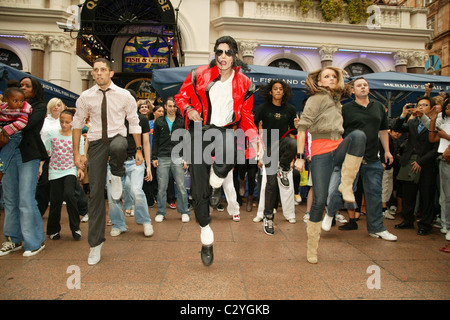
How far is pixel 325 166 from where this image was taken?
3354mm

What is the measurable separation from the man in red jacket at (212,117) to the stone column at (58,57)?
13490mm

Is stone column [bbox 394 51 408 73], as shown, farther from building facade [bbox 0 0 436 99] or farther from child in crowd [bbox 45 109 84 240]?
child in crowd [bbox 45 109 84 240]

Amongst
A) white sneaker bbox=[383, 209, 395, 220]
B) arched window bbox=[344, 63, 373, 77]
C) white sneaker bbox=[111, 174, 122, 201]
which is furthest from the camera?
arched window bbox=[344, 63, 373, 77]

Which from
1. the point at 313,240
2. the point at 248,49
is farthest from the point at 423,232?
the point at 248,49

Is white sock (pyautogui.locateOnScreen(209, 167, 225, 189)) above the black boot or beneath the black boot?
above

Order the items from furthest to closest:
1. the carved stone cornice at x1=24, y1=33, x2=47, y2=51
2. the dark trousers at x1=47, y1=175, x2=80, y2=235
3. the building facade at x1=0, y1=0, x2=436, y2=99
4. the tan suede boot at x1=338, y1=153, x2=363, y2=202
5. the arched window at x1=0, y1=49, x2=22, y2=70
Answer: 1. the arched window at x1=0, y1=49, x2=22, y2=70
2. the building facade at x1=0, y1=0, x2=436, y2=99
3. the carved stone cornice at x1=24, y1=33, x2=47, y2=51
4. the dark trousers at x1=47, y1=175, x2=80, y2=235
5. the tan suede boot at x1=338, y1=153, x2=363, y2=202

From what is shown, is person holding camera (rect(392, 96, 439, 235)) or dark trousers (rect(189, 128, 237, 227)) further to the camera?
person holding camera (rect(392, 96, 439, 235))

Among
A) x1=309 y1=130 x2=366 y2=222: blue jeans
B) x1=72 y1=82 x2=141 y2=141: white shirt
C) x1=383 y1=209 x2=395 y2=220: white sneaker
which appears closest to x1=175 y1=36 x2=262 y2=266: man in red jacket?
x1=72 y1=82 x2=141 y2=141: white shirt

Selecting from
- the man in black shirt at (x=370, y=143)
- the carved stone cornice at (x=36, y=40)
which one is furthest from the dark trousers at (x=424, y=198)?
the carved stone cornice at (x=36, y=40)

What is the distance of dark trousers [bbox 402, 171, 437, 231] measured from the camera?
16.2ft

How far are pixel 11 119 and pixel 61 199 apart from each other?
4.38 feet

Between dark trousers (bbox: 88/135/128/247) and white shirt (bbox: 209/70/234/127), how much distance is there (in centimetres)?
114

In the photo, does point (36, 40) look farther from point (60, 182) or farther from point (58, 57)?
point (60, 182)

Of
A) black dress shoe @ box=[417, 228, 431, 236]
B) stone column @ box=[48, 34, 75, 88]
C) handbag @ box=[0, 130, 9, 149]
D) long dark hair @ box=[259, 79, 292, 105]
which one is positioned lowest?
black dress shoe @ box=[417, 228, 431, 236]
